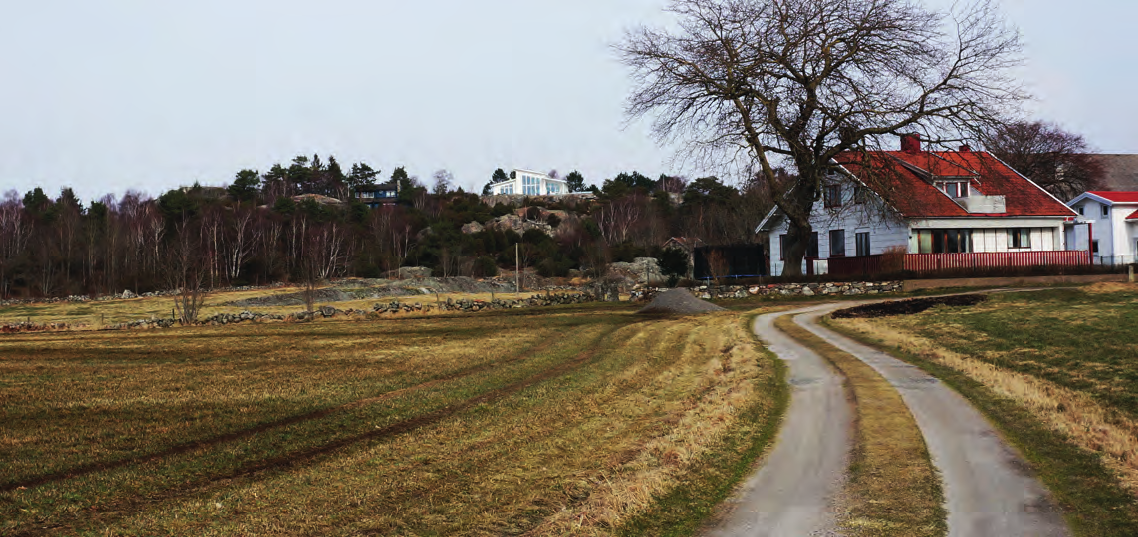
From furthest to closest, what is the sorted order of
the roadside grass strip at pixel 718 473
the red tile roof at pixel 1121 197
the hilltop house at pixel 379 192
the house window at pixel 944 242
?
the hilltop house at pixel 379 192 → the red tile roof at pixel 1121 197 → the house window at pixel 944 242 → the roadside grass strip at pixel 718 473

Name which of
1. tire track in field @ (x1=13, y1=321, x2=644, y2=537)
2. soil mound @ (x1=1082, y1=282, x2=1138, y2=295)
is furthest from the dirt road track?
soil mound @ (x1=1082, y1=282, x2=1138, y2=295)

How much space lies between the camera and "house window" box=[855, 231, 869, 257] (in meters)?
44.9

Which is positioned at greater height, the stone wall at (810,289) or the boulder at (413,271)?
the boulder at (413,271)

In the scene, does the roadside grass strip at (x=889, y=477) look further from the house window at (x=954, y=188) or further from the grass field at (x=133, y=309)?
the house window at (x=954, y=188)

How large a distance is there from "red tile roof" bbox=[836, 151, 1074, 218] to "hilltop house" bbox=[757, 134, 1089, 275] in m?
0.06

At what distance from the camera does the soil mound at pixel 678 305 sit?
108 feet

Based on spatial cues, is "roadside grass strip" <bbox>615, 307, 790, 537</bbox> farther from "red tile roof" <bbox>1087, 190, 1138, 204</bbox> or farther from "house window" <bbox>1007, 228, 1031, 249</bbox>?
"red tile roof" <bbox>1087, 190, 1138, 204</bbox>

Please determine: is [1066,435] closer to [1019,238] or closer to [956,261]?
[956,261]

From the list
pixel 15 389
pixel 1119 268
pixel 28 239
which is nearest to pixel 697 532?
pixel 15 389

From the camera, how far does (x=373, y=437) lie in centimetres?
1020

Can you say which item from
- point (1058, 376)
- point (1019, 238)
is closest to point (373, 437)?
point (1058, 376)

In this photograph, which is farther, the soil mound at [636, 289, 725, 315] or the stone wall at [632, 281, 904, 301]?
the stone wall at [632, 281, 904, 301]

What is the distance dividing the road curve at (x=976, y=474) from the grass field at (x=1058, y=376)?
0.65 feet

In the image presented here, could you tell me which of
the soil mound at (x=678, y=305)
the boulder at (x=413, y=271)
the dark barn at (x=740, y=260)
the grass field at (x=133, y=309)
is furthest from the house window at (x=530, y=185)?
the soil mound at (x=678, y=305)
